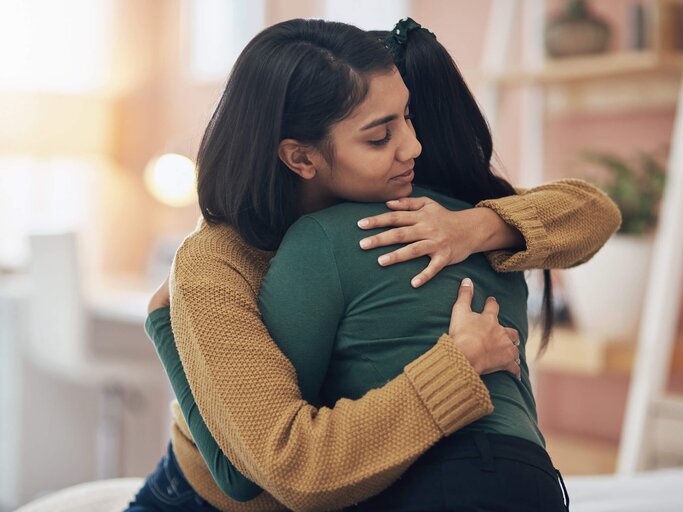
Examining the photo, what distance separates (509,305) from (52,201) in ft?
10.8

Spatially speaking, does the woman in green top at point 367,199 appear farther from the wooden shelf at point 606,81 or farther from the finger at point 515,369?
the wooden shelf at point 606,81

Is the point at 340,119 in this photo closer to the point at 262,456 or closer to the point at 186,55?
the point at 262,456

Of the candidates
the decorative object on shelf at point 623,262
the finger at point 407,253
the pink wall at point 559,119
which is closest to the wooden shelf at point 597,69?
the pink wall at point 559,119

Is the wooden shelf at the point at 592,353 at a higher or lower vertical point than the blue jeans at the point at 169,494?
lower

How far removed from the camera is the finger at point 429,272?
0.98m

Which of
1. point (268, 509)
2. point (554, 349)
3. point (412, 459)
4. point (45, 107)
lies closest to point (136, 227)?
point (45, 107)

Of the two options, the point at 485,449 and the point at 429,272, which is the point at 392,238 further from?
the point at 485,449

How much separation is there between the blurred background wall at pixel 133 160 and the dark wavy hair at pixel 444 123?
0.94 m

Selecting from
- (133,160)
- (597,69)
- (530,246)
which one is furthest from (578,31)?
Result: (133,160)

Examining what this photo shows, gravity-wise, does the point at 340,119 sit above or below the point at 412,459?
above

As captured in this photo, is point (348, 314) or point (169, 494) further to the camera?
point (169, 494)

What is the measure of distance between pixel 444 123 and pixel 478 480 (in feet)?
1.62

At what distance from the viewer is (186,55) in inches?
170

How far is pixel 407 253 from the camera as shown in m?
0.99
